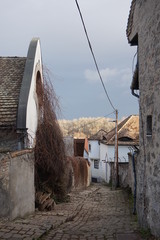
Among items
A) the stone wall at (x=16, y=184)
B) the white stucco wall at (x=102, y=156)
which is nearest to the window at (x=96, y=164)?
the white stucco wall at (x=102, y=156)

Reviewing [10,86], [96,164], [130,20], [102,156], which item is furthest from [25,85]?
[96,164]

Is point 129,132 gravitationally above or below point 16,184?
above

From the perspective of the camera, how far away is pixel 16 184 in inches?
331

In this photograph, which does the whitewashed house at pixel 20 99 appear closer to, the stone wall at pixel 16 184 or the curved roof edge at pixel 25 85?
the curved roof edge at pixel 25 85

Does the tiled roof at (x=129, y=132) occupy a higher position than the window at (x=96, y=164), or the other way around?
the tiled roof at (x=129, y=132)

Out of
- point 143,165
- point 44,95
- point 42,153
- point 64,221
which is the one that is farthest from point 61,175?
point 143,165

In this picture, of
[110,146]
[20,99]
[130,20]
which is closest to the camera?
[130,20]

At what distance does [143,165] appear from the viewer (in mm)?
7738

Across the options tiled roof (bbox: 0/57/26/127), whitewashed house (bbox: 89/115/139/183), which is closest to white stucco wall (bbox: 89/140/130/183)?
whitewashed house (bbox: 89/115/139/183)

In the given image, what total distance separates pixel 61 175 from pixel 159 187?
7516mm

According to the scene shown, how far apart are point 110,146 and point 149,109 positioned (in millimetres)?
27336

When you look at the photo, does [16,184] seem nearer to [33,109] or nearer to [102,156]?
[33,109]

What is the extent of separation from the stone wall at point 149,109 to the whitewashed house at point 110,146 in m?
18.8

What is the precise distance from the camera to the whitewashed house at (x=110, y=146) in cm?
3153
